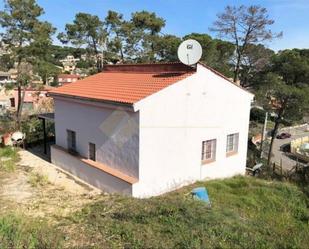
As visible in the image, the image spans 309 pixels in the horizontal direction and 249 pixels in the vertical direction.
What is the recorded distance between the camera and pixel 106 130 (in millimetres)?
12266

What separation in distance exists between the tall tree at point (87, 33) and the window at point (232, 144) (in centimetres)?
2315

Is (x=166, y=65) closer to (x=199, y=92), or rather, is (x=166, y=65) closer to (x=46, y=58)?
(x=199, y=92)

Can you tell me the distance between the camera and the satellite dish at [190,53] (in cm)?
1194

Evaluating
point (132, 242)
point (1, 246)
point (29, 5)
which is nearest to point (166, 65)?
point (132, 242)

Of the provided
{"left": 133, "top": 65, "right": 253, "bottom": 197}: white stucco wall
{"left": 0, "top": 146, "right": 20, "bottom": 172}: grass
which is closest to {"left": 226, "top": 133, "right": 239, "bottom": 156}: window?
{"left": 133, "top": 65, "right": 253, "bottom": 197}: white stucco wall

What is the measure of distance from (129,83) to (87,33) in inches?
967

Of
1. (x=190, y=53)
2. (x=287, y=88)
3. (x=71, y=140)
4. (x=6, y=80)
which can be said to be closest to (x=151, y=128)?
(x=190, y=53)

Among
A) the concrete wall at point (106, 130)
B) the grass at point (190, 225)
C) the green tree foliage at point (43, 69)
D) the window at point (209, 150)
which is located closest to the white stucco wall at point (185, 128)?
the window at point (209, 150)

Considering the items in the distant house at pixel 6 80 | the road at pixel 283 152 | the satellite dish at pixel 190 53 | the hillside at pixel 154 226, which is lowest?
the road at pixel 283 152

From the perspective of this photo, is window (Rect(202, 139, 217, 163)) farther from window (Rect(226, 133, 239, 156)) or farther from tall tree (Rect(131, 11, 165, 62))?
tall tree (Rect(131, 11, 165, 62))

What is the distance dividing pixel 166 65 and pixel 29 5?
1717 cm

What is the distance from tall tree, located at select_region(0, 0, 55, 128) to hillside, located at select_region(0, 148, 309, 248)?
17779 millimetres

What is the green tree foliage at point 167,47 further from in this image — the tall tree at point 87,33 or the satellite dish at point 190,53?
the satellite dish at point 190,53

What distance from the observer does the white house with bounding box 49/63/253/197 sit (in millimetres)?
11133
